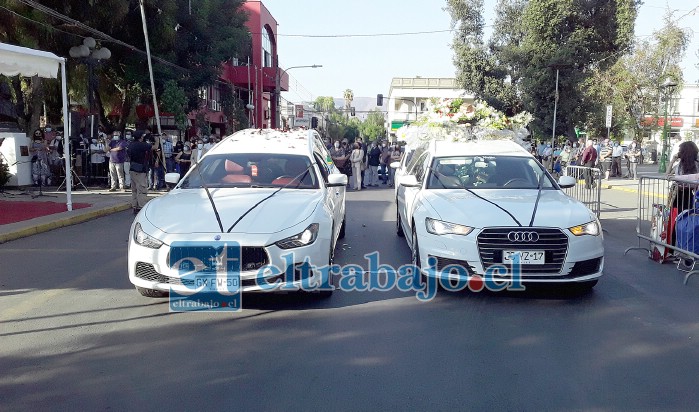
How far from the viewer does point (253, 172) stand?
8102mm

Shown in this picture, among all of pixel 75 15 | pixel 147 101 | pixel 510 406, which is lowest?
pixel 510 406

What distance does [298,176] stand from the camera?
319 inches

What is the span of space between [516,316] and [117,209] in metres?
11.4

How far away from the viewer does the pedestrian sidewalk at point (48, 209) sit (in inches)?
454

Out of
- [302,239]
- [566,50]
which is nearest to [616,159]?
[566,50]

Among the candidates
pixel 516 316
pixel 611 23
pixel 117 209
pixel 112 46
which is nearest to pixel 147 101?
pixel 112 46

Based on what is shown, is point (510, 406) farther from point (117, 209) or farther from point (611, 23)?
point (611, 23)

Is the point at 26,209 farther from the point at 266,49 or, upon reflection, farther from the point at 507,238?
the point at 266,49

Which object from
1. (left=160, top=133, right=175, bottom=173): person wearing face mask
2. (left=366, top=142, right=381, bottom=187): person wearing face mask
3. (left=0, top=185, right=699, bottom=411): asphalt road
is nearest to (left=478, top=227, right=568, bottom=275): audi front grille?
(left=0, top=185, right=699, bottom=411): asphalt road

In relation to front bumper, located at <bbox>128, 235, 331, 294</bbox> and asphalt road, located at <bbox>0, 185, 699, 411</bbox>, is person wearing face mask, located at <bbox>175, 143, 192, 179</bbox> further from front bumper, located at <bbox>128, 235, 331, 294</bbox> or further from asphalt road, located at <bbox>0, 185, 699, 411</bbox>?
front bumper, located at <bbox>128, 235, 331, 294</bbox>

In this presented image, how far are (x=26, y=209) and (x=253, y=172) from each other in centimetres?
822

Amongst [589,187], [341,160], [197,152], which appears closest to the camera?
[589,187]

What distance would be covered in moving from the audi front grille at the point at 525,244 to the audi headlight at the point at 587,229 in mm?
160

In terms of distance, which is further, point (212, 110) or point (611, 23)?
point (212, 110)
